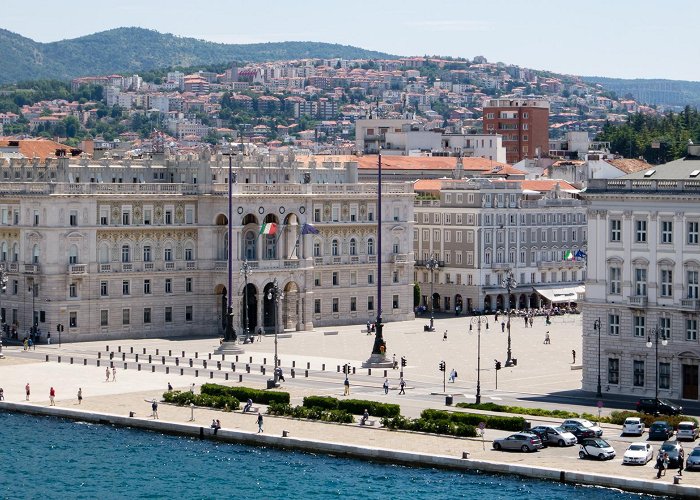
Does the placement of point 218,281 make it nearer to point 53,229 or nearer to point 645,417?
point 53,229

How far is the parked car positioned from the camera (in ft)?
263

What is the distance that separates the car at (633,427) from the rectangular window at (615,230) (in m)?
14.5

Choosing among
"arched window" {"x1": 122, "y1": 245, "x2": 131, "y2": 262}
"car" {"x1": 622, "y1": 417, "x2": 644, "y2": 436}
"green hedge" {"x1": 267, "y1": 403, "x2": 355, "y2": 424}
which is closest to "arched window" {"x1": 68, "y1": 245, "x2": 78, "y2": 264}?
"arched window" {"x1": 122, "y1": 245, "x2": 131, "y2": 262}

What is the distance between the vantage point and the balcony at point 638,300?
92938mm

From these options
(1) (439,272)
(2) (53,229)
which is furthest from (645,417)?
(1) (439,272)

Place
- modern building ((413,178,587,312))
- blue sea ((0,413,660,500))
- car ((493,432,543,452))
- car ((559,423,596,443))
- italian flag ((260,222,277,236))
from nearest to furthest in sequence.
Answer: blue sea ((0,413,660,500)), car ((493,432,543,452)), car ((559,423,596,443)), italian flag ((260,222,277,236)), modern building ((413,178,587,312))

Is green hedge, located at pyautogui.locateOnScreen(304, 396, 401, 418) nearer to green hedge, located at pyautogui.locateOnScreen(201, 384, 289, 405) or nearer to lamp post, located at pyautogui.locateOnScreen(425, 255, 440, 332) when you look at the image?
green hedge, located at pyautogui.locateOnScreen(201, 384, 289, 405)

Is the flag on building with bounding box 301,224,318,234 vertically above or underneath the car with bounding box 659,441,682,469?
above

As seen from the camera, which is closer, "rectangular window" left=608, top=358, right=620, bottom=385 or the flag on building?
"rectangular window" left=608, top=358, right=620, bottom=385

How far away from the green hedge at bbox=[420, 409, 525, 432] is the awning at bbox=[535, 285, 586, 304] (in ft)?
258

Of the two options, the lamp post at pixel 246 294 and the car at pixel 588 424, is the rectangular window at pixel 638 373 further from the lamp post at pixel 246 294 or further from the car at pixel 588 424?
the lamp post at pixel 246 294

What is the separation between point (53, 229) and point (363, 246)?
28789 millimetres

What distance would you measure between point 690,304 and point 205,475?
88.1 feet

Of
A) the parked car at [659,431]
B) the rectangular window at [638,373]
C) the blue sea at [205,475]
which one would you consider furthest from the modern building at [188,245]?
the parked car at [659,431]
